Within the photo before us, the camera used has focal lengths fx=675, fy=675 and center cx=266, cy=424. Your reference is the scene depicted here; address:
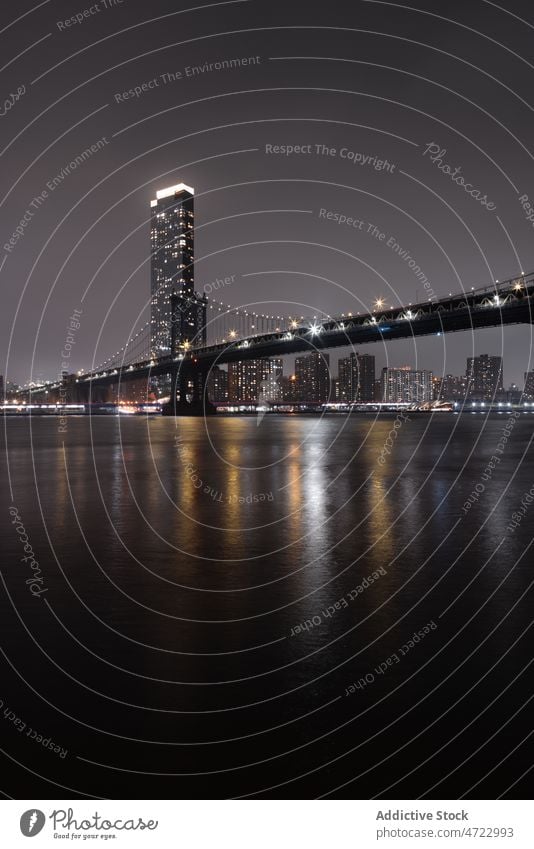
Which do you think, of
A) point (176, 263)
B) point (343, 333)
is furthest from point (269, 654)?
point (176, 263)

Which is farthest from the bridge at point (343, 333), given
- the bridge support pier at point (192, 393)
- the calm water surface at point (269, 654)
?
the calm water surface at point (269, 654)

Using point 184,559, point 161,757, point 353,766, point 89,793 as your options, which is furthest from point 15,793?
point 184,559

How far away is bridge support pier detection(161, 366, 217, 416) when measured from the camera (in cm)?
13075

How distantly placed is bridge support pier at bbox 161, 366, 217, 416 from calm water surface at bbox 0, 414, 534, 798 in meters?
117

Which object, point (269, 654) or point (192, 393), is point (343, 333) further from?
point (269, 654)

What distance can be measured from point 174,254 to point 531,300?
359 ft

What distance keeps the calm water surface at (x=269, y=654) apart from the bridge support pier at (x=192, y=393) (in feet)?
384

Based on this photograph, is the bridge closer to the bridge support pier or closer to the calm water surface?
the bridge support pier

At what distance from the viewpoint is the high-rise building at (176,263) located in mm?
145500

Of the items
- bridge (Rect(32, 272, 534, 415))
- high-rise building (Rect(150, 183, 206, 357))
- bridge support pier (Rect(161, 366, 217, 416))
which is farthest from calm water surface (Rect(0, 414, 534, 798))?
high-rise building (Rect(150, 183, 206, 357))

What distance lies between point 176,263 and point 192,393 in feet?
198

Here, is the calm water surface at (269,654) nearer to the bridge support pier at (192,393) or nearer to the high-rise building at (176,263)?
the bridge support pier at (192,393)

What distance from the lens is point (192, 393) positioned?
13538 cm
